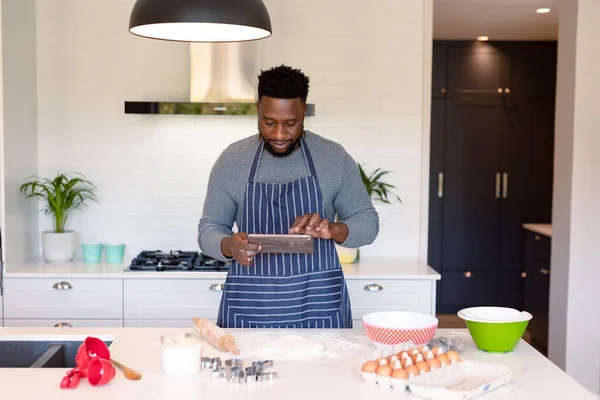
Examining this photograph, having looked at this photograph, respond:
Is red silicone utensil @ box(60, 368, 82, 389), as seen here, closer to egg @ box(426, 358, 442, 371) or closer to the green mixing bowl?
egg @ box(426, 358, 442, 371)

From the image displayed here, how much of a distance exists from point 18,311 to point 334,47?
2172mm

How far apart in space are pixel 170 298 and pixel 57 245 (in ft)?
2.44

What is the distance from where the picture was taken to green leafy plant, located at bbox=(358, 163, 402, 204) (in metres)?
4.24

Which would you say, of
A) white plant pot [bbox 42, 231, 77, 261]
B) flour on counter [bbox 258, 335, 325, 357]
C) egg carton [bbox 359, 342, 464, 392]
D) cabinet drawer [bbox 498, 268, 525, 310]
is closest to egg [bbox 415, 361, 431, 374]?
egg carton [bbox 359, 342, 464, 392]

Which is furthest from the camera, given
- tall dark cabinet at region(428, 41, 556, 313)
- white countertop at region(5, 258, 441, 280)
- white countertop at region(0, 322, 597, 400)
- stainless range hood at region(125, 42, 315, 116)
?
tall dark cabinet at region(428, 41, 556, 313)

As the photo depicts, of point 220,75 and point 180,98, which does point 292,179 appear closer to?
point 220,75

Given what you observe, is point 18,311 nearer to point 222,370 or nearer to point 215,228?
point 215,228

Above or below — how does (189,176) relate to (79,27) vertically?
below

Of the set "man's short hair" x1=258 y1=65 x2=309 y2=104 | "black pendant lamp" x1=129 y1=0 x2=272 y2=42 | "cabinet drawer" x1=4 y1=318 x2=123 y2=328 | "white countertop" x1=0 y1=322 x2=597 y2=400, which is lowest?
"cabinet drawer" x1=4 y1=318 x2=123 y2=328

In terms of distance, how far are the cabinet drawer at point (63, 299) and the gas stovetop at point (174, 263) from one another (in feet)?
0.50

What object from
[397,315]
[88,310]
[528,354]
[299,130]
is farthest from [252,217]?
[88,310]

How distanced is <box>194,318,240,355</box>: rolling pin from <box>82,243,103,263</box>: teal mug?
6.42 feet

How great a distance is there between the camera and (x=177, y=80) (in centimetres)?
423

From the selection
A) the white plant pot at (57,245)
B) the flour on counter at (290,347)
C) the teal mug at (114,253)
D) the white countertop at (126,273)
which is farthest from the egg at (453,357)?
the white plant pot at (57,245)
